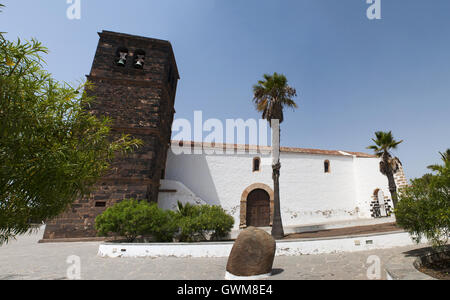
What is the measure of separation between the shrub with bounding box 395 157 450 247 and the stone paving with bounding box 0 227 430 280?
0.91m

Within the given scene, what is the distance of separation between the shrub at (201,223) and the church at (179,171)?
333 cm

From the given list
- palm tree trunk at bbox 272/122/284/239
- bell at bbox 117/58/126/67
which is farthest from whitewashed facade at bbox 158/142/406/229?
bell at bbox 117/58/126/67

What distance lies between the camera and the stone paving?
5668mm

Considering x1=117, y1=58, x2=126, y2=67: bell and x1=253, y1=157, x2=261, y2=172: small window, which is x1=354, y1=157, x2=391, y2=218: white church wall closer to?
x1=253, y1=157, x2=261, y2=172: small window

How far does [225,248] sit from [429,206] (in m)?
6.56

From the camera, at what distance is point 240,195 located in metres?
16.6

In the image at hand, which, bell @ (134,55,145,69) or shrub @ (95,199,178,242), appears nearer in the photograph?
shrub @ (95,199,178,242)

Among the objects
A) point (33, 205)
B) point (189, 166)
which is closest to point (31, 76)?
point (33, 205)

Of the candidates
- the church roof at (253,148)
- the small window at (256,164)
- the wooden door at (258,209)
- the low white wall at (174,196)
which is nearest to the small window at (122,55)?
the church roof at (253,148)

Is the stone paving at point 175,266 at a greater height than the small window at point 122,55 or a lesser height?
lesser

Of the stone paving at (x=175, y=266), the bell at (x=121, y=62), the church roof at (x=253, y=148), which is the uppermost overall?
the bell at (x=121, y=62)

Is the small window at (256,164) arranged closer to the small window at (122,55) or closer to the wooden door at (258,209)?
the wooden door at (258,209)

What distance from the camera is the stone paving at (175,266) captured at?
5.67 metres
